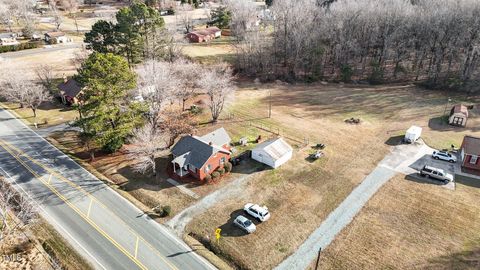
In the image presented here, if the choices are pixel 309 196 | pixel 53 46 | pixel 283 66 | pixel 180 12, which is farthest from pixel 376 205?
pixel 180 12

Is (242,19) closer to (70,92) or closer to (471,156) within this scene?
(70,92)

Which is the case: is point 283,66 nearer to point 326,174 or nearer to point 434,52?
point 434,52

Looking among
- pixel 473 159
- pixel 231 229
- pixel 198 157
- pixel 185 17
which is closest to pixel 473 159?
pixel 473 159

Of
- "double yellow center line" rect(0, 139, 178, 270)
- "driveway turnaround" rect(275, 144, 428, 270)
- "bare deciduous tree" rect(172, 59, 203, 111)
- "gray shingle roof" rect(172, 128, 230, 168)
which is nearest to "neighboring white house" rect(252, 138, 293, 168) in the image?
"gray shingle roof" rect(172, 128, 230, 168)

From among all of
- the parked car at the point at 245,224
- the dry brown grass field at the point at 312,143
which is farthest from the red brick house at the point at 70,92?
the parked car at the point at 245,224

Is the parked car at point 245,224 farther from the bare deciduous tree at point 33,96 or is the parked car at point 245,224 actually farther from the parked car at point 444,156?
the bare deciduous tree at point 33,96
